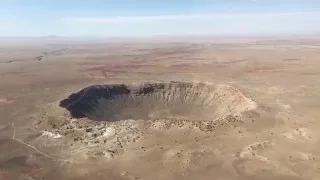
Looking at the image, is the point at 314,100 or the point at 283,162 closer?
the point at 283,162

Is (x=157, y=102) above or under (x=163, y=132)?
under

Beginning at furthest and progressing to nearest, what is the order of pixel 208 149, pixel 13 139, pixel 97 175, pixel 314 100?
pixel 314 100
pixel 13 139
pixel 208 149
pixel 97 175

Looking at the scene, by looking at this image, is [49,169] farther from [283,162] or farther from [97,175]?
[283,162]

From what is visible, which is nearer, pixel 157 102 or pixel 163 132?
pixel 163 132

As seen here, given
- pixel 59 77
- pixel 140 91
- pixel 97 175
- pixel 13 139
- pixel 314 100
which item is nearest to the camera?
pixel 97 175

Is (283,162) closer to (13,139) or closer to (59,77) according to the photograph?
(13,139)

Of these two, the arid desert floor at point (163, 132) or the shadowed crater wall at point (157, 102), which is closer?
the arid desert floor at point (163, 132)

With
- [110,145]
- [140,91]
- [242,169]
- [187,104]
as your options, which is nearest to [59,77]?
[140,91]

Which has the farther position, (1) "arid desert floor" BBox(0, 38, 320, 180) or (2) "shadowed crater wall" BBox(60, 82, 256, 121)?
(2) "shadowed crater wall" BBox(60, 82, 256, 121)
